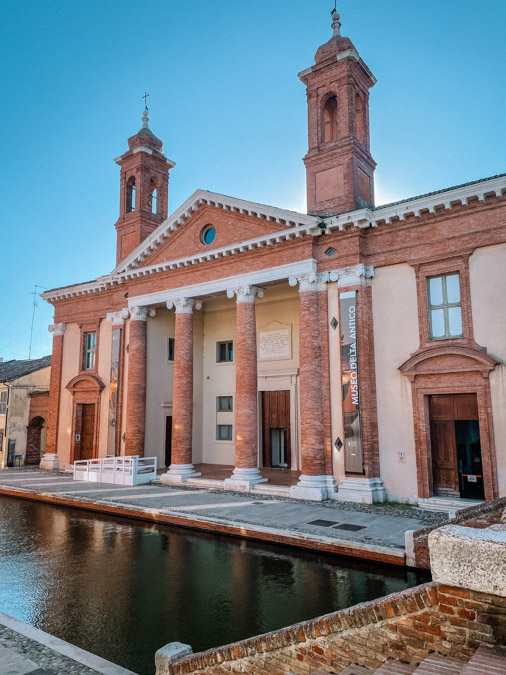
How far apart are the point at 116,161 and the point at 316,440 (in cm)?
1707

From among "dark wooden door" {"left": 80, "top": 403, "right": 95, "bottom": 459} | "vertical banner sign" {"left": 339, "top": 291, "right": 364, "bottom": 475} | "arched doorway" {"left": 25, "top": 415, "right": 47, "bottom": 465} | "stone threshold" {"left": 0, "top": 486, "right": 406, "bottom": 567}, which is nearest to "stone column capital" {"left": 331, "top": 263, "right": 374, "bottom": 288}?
"vertical banner sign" {"left": 339, "top": 291, "right": 364, "bottom": 475}

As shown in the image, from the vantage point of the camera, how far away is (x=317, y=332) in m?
15.7

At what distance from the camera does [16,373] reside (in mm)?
27781

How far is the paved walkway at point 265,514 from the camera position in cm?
998

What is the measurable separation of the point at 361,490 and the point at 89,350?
15.1 m

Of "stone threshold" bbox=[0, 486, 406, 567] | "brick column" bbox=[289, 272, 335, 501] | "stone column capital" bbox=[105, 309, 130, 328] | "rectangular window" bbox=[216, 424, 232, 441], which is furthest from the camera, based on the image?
"rectangular window" bbox=[216, 424, 232, 441]

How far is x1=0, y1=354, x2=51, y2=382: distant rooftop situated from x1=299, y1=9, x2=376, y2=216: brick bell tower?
18.7 m

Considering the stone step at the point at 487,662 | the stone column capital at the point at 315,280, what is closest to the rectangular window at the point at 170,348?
the stone column capital at the point at 315,280

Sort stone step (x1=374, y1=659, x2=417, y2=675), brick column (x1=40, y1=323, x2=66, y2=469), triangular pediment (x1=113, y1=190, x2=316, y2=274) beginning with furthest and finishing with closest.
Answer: brick column (x1=40, y1=323, x2=66, y2=469) < triangular pediment (x1=113, y1=190, x2=316, y2=274) < stone step (x1=374, y1=659, x2=417, y2=675)

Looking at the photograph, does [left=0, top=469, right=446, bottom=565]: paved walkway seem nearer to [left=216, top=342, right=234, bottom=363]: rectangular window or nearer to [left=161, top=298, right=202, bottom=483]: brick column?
[left=161, top=298, right=202, bottom=483]: brick column

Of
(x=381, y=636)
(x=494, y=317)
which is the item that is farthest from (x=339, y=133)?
(x=381, y=636)

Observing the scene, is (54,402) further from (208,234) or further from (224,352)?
(208,234)

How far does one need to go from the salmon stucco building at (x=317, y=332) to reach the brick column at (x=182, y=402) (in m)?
0.07

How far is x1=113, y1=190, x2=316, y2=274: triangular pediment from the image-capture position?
1652 cm
